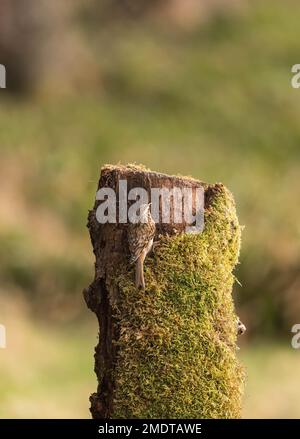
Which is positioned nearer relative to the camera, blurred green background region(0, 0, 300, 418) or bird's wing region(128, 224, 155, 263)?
bird's wing region(128, 224, 155, 263)

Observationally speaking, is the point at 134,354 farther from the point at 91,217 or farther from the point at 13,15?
the point at 13,15

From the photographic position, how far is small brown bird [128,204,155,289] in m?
4.29

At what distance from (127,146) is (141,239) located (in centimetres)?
946

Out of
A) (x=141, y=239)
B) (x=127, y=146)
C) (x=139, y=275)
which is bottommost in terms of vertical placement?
(x=139, y=275)

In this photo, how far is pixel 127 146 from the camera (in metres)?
13.7

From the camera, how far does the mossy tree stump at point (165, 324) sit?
168 inches

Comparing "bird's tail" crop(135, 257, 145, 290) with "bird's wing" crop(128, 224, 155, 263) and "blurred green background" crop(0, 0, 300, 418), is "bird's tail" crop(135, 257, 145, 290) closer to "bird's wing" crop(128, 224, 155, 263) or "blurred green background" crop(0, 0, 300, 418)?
"bird's wing" crop(128, 224, 155, 263)

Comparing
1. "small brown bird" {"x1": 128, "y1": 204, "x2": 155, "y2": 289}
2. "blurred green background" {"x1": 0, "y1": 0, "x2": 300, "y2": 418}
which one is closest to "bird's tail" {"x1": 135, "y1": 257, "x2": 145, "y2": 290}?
"small brown bird" {"x1": 128, "y1": 204, "x2": 155, "y2": 289}

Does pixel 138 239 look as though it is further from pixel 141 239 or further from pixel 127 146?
pixel 127 146

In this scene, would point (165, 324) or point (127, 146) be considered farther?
point (127, 146)

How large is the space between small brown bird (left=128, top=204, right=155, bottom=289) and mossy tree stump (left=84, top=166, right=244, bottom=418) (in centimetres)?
4

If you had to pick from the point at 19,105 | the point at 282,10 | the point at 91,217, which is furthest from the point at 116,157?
the point at 91,217

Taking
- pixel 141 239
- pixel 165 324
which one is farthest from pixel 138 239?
pixel 165 324

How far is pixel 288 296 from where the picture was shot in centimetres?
1023
